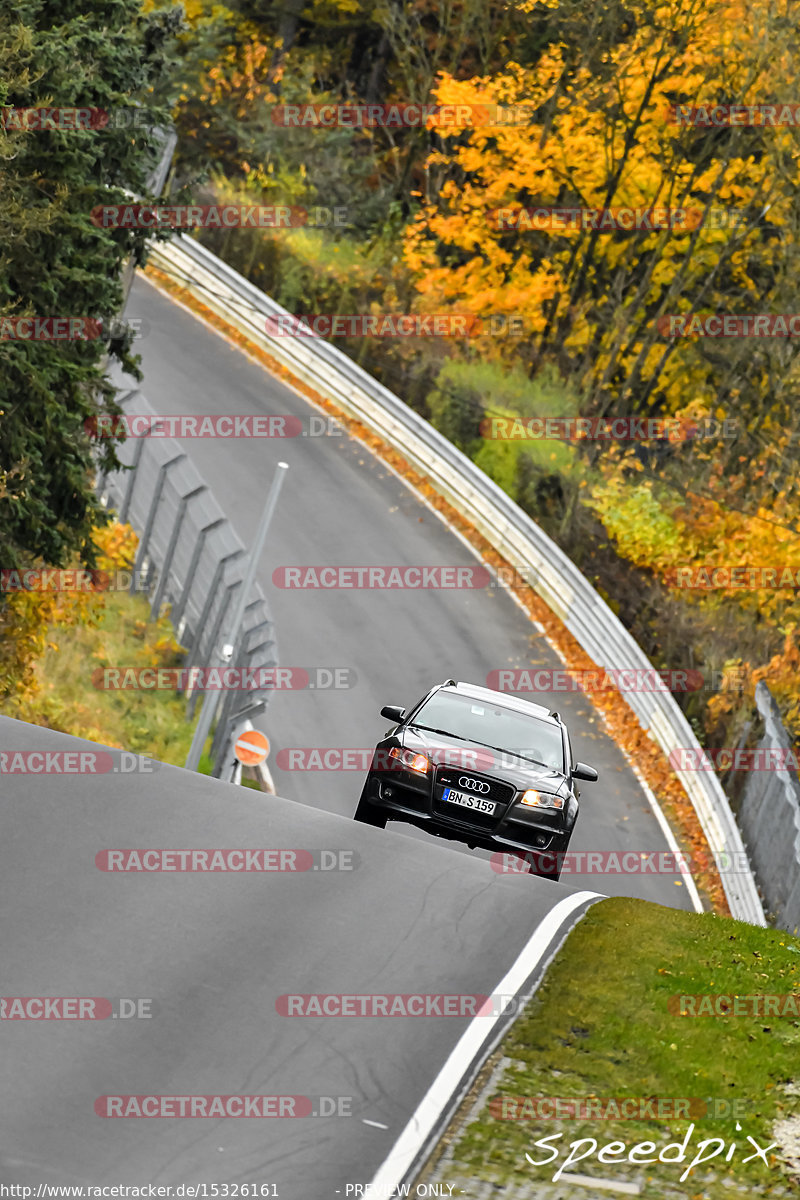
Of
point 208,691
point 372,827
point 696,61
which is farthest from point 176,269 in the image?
point 372,827

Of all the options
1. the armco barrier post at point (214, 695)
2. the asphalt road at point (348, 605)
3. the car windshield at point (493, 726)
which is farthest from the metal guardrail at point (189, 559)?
the car windshield at point (493, 726)

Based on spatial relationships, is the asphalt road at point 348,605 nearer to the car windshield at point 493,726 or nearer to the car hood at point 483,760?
the car windshield at point 493,726

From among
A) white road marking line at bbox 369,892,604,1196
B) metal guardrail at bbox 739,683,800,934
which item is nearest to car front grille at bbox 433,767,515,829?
white road marking line at bbox 369,892,604,1196

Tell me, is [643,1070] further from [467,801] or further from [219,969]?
[467,801]

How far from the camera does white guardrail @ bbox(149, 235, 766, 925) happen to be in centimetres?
2292

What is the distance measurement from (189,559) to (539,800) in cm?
1272

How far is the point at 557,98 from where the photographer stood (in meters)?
35.9

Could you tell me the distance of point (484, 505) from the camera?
30344 mm

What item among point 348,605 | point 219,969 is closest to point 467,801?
point 219,969

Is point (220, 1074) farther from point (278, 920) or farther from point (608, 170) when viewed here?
point (608, 170)

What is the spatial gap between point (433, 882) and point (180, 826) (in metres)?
2.14

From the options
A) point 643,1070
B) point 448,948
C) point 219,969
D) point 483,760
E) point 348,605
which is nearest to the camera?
point 643,1070

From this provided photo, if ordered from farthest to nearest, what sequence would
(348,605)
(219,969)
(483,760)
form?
(348,605)
(483,760)
(219,969)

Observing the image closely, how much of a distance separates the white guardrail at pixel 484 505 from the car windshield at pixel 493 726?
6867mm
